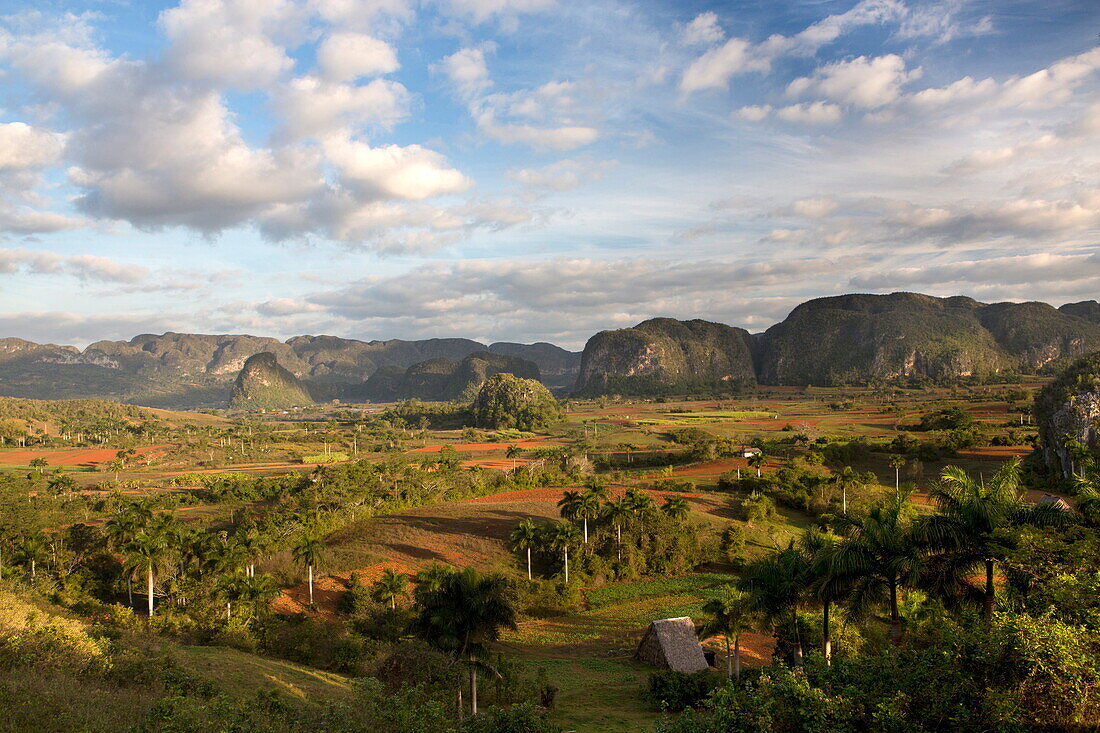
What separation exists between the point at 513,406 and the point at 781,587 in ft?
479

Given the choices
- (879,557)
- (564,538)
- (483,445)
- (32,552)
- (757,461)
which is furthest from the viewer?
(483,445)

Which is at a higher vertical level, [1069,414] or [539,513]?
[1069,414]

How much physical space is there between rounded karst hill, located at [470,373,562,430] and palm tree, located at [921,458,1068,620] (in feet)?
463

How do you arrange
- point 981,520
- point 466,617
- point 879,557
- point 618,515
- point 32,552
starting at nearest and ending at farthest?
point 981,520, point 879,557, point 466,617, point 32,552, point 618,515

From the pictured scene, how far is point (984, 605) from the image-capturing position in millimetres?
16016

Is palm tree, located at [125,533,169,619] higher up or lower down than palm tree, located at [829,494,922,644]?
lower down

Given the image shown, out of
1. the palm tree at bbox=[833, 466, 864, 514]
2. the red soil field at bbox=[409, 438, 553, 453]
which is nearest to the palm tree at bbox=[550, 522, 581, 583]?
the palm tree at bbox=[833, 466, 864, 514]

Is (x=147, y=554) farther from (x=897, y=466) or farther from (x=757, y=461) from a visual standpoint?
(x=897, y=466)

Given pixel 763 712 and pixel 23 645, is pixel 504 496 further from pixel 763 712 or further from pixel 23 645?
pixel 763 712

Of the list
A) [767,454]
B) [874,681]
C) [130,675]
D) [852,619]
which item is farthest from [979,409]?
[130,675]

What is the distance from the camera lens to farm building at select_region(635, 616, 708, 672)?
2770 centimetres

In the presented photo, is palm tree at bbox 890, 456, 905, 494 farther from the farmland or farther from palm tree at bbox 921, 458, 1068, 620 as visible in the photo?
palm tree at bbox 921, 458, 1068, 620

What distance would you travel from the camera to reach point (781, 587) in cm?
2184

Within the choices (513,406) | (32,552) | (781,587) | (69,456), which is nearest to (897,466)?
(781,587)
